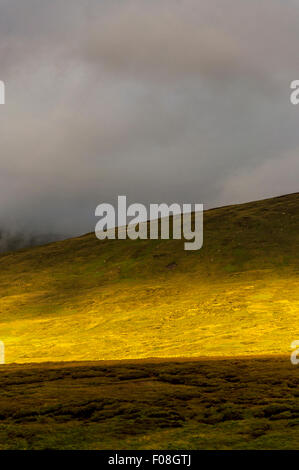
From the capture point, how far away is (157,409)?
83.6 ft

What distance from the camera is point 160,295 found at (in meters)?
117

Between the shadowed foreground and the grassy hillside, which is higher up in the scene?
the grassy hillside

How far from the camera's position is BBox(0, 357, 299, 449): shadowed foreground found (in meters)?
20.4

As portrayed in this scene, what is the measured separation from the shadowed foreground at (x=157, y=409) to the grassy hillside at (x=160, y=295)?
109ft

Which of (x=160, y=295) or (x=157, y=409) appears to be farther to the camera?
(x=160, y=295)

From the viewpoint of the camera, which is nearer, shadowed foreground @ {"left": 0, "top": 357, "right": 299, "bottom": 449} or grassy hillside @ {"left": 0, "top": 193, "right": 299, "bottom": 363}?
shadowed foreground @ {"left": 0, "top": 357, "right": 299, "bottom": 449}

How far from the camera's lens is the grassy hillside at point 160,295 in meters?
80.1

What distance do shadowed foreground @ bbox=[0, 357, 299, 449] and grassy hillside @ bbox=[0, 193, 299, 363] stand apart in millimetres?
33095

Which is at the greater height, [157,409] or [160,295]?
[160,295]

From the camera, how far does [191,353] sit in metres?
69.8

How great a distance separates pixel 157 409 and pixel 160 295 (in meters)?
91.5

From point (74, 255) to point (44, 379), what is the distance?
143 meters
